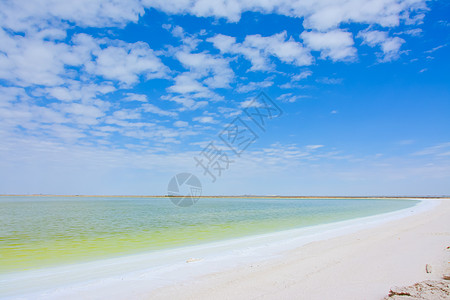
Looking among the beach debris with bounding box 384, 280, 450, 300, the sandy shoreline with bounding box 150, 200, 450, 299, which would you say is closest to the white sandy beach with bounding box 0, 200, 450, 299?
the sandy shoreline with bounding box 150, 200, 450, 299

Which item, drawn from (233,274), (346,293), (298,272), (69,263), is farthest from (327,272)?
(69,263)

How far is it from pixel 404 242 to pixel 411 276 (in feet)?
16.4

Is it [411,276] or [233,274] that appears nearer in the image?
[411,276]

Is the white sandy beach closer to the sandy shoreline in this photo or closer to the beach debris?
the sandy shoreline

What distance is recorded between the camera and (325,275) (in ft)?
19.4

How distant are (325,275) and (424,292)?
1.96 m

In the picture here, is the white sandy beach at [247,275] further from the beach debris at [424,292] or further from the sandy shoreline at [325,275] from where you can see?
the beach debris at [424,292]

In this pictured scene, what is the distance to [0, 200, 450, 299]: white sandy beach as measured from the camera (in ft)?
16.6

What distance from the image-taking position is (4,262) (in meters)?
8.84

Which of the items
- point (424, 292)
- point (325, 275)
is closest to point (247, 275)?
point (325, 275)

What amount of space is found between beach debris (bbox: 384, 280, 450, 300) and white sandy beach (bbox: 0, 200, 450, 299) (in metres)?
0.31

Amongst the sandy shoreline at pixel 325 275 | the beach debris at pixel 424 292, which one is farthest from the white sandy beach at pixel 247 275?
the beach debris at pixel 424 292

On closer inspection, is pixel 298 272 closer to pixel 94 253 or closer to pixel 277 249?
pixel 277 249

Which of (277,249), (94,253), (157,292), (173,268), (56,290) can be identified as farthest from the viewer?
(94,253)
